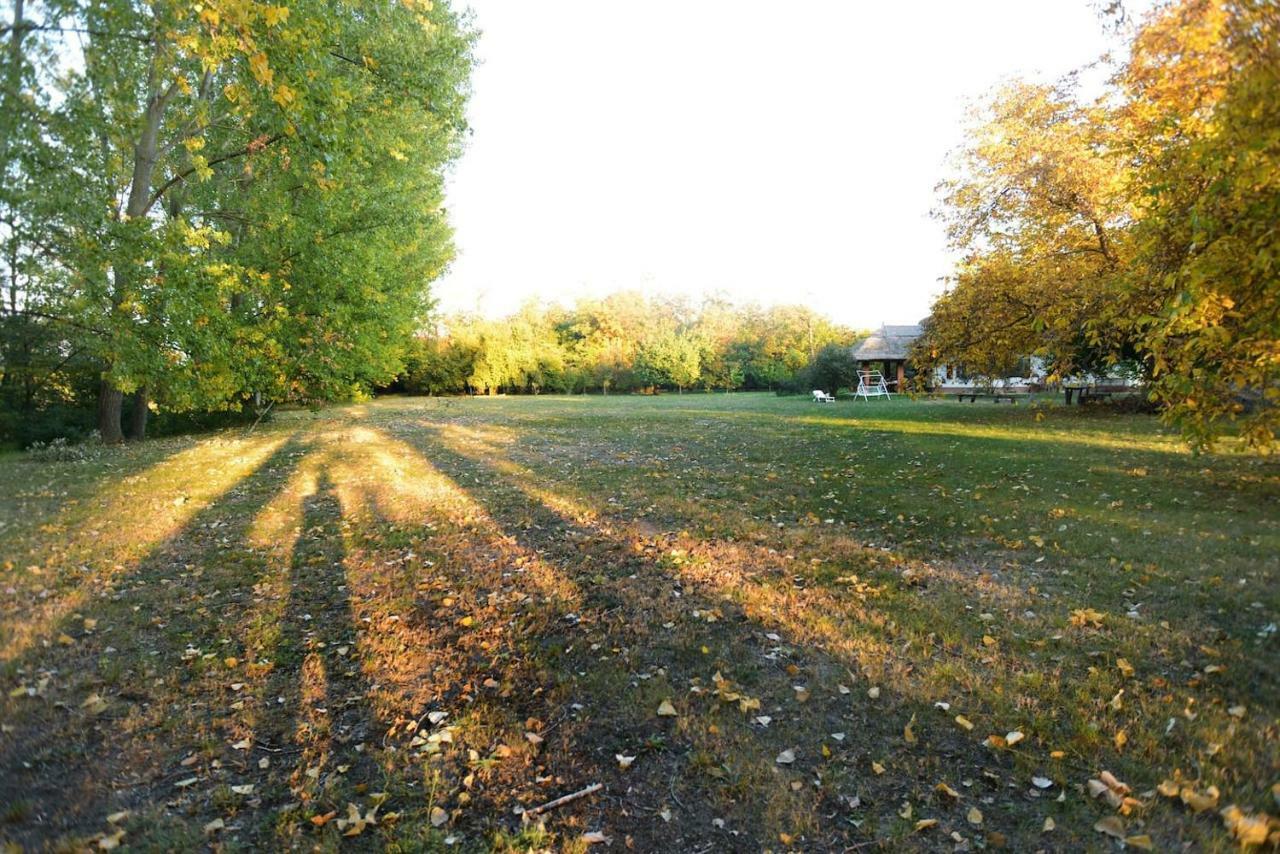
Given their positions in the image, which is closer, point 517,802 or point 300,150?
point 517,802

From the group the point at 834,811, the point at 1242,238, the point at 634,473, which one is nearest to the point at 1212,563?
the point at 1242,238

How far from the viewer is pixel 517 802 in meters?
2.89

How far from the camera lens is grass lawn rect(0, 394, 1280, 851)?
2770mm

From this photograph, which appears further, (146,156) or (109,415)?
(109,415)

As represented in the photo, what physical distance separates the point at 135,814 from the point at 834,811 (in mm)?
3015

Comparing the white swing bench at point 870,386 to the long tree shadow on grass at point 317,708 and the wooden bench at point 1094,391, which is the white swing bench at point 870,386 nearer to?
the wooden bench at point 1094,391

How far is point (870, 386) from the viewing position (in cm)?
3756

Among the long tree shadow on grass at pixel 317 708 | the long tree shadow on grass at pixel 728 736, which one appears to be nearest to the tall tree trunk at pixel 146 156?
the long tree shadow on grass at pixel 317 708

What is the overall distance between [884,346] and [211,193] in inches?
1455

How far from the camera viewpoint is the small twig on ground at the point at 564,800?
9.25ft

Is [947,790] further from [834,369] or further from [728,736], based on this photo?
[834,369]

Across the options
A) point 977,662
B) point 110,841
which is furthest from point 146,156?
point 977,662

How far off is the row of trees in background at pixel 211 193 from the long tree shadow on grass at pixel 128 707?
469cm

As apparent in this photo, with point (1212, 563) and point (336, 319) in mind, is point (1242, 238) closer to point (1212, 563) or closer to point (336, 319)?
point (1212, 563)
